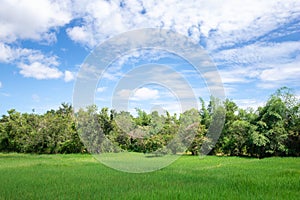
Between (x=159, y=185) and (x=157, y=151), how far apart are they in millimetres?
11602

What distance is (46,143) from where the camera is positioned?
21.5 meters

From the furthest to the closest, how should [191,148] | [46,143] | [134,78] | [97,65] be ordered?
[46,143] → [191,148] → [134,78] → [97,65]

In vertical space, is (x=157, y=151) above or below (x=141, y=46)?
below

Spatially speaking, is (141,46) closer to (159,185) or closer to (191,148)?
(159,185)

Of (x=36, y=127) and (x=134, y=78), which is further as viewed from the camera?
(x=36, y=127)

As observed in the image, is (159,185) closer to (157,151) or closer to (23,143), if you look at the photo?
(157,151)

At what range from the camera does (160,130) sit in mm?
19109

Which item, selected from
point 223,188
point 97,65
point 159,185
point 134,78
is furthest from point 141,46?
point 223,188

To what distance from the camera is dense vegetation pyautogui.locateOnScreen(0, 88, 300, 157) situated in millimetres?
15836

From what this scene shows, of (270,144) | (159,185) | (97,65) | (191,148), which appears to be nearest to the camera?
(159,185)

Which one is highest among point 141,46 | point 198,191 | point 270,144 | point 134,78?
point 141,46

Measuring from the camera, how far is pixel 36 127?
72.3ft

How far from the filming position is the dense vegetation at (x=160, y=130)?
1584 cm

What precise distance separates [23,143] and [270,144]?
16.2 meters
